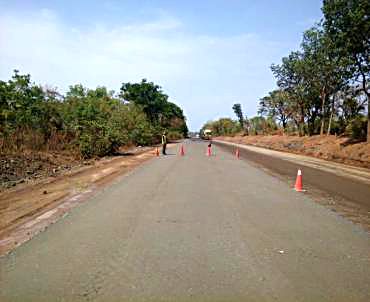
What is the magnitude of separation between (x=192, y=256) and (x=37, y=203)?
5.72m

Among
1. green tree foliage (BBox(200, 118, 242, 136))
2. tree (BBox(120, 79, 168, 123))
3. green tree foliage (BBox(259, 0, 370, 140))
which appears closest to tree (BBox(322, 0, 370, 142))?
green tree foliage (BBox(259, 0, 370, 140))

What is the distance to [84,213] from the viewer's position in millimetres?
7711

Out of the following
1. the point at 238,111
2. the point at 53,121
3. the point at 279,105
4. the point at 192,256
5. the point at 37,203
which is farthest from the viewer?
the point at 238,111

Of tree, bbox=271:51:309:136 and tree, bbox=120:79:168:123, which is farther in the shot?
Answer: tree, bbox=120:79:168:123

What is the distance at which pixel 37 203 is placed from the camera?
9258 millimetres

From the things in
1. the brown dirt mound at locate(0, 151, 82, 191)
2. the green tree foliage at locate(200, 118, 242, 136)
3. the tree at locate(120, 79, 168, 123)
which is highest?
the tree at locate(120, 79, 168, 123)

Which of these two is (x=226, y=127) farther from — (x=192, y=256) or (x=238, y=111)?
(x=192, y=256)

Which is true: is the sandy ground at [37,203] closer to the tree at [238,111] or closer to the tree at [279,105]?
the tree at [279,105]

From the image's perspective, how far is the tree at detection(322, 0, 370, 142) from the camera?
24125 millimetres

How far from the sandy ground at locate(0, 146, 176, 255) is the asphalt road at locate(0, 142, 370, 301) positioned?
1.38 ft

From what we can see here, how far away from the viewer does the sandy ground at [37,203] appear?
6.40 m

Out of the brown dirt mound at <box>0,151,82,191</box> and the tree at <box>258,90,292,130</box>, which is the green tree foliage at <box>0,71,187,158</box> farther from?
the tree at <box>258,90,292,130</box>

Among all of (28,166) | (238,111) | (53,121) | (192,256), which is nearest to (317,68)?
(53,121)

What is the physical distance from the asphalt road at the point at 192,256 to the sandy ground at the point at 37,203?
0.42 m
